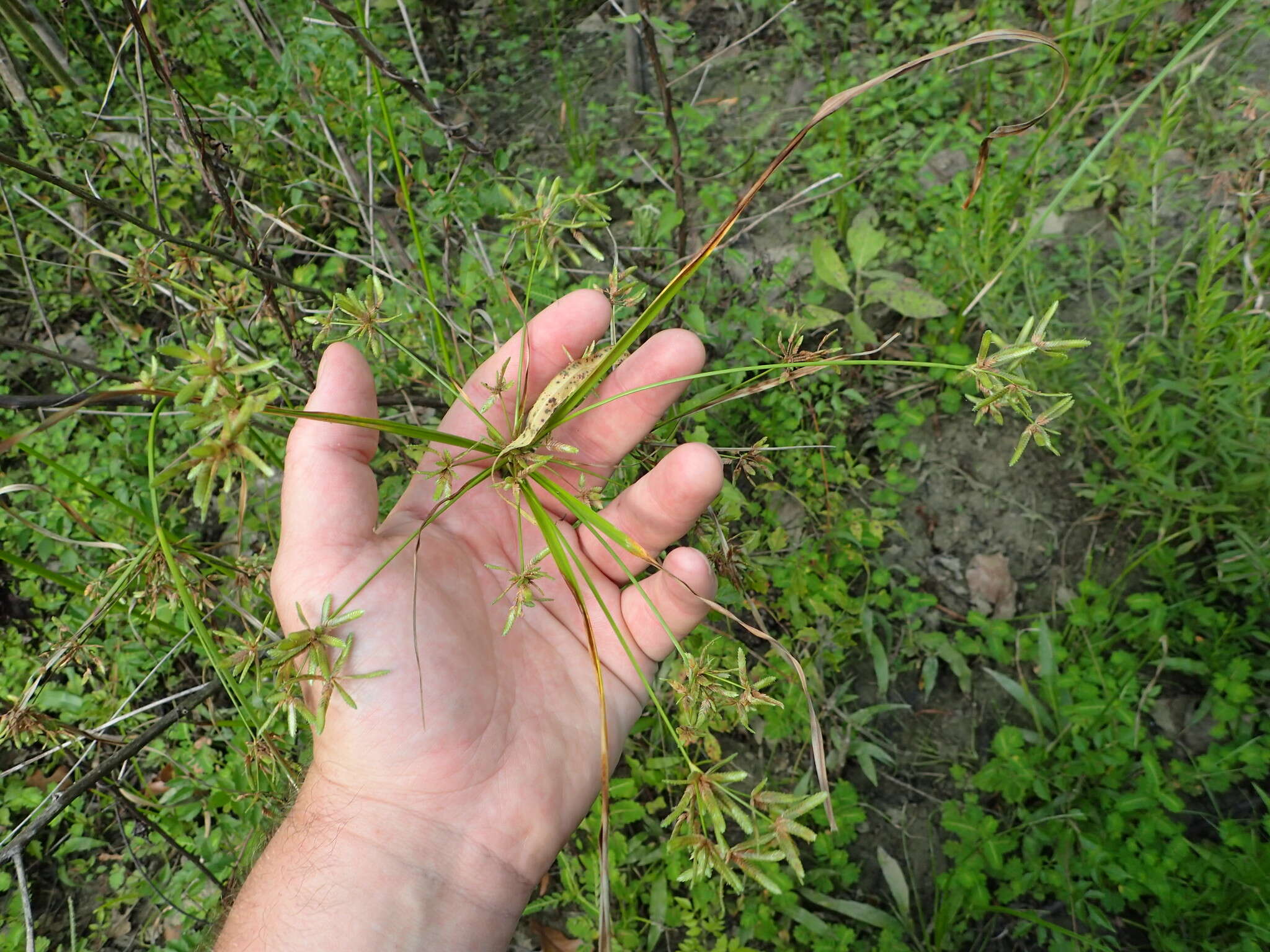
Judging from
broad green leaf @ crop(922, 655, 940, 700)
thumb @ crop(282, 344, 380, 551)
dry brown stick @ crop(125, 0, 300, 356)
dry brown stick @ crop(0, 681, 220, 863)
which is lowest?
broad green leaf @ crop(922, 655, 940, 700)

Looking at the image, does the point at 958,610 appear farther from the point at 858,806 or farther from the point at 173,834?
the point at 173,834

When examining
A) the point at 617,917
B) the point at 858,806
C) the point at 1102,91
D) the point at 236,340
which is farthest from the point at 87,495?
the point at 1102,91

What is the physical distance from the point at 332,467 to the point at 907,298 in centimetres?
198

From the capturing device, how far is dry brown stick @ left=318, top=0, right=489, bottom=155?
1.57m

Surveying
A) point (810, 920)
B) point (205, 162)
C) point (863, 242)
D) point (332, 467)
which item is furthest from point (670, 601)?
point (863, 242)

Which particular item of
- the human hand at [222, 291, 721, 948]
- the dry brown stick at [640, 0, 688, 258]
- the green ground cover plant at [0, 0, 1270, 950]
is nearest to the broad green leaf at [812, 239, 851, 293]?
the green ground cover plant at [0, 0, 1270, 950]

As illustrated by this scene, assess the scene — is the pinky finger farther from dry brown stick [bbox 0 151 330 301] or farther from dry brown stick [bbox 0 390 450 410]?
dry brown stick [bbox 0 151 330 301]

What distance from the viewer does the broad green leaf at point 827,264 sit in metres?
2.67

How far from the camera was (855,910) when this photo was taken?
1.97 meters

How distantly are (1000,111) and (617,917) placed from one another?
10.1ft

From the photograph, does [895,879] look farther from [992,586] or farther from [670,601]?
[670,601]

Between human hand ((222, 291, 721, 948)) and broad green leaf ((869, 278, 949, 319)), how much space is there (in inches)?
50.2

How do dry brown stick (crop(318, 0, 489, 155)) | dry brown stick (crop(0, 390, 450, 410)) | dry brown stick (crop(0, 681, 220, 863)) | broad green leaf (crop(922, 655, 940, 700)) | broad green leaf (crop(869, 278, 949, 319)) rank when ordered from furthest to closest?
broad green leaf (crop(869, 278, 949, 319)) < broad green leaf (crop(922, 655, 940, 700)) < dry brown stick (crop(318, 0, 489, 155)) < dry brown stick (crop(0, 681, 220, 863)) < dry brown stick (crop(0, 390, 450, 410))

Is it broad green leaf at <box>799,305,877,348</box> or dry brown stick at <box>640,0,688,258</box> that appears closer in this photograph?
dry brown stick at <box>640,0,688,258</box>
